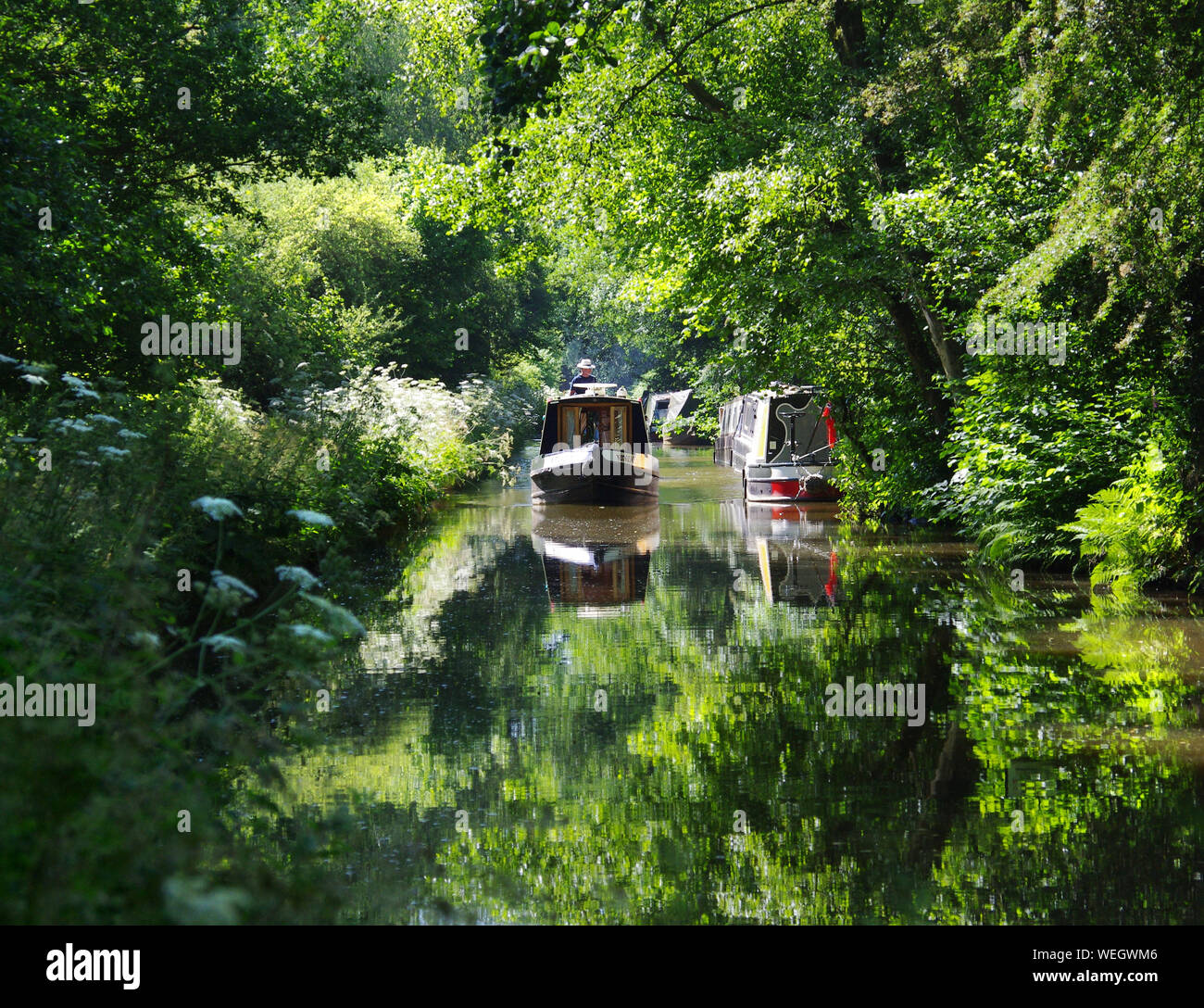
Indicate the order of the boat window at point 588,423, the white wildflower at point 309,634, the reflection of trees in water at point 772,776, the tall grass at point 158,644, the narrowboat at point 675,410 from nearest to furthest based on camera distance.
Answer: the tall grass at point 158,644 < the white wildflower at point 309,634 < the reflection of trees in water at point 772,776 < the boat window at point 588,423 < the narrowboat at point 675,410

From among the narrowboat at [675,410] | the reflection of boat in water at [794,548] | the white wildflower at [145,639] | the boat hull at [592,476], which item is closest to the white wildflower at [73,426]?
the white wildflower at [145,639]

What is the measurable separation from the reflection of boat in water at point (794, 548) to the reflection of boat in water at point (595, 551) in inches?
61.0

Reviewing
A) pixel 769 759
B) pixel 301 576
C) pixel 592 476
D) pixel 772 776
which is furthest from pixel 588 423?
pixel 301 576

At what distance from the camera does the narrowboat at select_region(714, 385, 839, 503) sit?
25.2 meters

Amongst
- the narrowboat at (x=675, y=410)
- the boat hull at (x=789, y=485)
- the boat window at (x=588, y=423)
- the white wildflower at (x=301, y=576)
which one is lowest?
the white wildflower at (x=301, y=576)

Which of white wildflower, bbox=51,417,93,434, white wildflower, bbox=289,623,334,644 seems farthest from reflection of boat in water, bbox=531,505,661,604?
white wildflower, bbox=289,623,334,644

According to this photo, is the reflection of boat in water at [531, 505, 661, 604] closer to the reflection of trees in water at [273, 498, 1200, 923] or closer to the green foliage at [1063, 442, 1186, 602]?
the reflection of trees in water at [273, 498, 1200, 923]

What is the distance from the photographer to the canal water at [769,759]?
191 inches

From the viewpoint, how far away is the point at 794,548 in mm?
17516

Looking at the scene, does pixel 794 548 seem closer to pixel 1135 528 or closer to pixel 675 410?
pixel 1135 528

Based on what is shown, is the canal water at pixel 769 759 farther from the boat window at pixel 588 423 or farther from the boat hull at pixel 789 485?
the boat window at pixel 588 423

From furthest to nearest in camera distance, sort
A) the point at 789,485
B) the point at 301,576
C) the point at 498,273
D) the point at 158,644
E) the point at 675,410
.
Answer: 1. the point at 675,410
2. the point at 789,485
3. the point at 498,273
4. the point at 301,576
5. the point at 158,644

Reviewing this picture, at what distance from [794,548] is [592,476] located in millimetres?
8641

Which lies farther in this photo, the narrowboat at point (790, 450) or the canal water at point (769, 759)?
the narrowboat at point (790, 450)
